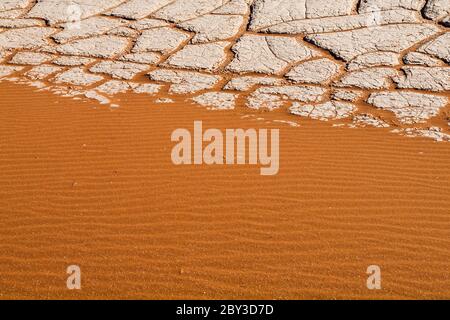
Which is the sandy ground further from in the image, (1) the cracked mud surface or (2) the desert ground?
(1) the cracked mud surface

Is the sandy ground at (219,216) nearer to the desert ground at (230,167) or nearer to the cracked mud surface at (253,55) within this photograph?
the desert ground at (230,167)

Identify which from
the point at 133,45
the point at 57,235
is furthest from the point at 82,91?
the point at 57,235

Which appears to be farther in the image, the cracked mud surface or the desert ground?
the cracked mud surface

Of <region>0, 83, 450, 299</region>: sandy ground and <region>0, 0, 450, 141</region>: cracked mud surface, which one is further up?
<region>0, 0, 450, 141</region>: cracked mud surface

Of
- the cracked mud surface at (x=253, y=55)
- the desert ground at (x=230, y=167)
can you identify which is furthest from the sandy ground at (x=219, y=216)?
the cracked mud surface at (x=253, y=55)

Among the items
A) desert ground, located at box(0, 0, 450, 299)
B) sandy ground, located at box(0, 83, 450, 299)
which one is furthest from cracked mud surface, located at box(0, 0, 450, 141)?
sandy ground, located at box(0, 83, 450, 299)

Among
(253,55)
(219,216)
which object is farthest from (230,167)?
(253,55)

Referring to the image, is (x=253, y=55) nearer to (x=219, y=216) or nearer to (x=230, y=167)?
(x=230, y=167)

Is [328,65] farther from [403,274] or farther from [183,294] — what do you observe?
[183,294]
